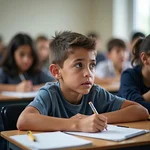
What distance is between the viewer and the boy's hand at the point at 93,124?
1675mm

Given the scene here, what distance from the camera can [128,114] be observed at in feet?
6.52

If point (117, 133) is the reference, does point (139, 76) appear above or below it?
above

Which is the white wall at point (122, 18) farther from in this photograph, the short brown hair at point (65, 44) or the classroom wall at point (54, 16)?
the short brown hair at point (65, 44)

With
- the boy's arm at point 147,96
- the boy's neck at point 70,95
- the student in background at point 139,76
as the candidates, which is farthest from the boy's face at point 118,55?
the boy's neck at point 70,95

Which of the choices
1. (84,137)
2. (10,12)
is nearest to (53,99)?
(84,137)

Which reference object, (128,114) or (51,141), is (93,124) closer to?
(51,141)

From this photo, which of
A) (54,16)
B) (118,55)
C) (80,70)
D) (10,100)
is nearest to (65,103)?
(80,70)

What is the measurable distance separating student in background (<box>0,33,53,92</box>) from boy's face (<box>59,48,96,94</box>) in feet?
5.54

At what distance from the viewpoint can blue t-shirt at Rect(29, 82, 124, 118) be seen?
1.92 meters

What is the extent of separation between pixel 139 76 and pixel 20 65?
149cm

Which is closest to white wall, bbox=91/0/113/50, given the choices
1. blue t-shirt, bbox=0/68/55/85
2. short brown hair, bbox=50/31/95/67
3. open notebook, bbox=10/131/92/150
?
blue t-shirt, bbox=0/68/55/85

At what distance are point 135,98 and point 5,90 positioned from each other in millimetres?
1538

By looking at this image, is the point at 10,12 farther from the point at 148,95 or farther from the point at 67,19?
the point at 148,95

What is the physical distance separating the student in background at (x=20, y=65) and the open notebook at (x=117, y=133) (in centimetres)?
200
